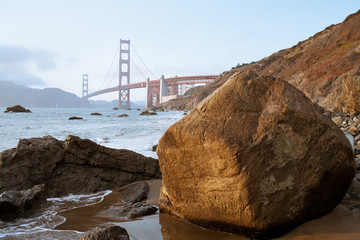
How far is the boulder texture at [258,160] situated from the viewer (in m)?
1.99

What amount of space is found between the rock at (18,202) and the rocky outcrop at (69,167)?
45 centimetres

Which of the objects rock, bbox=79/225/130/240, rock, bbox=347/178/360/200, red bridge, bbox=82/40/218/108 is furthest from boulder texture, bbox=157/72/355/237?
red bridge, bbox=82/40/218/108

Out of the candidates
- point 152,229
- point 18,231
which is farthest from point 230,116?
point 18,231

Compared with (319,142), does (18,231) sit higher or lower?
lower

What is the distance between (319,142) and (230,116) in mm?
651

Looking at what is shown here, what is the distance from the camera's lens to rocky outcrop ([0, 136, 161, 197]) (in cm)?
335

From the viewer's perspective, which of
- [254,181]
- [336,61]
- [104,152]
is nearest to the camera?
[254,181]

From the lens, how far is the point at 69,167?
12.0 feet

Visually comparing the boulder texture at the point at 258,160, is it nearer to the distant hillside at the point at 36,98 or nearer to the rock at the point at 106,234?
the rock at the point at 106,234

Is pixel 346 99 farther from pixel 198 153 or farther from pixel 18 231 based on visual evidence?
pixel 18 231

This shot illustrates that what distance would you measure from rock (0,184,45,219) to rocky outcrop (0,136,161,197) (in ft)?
1.48

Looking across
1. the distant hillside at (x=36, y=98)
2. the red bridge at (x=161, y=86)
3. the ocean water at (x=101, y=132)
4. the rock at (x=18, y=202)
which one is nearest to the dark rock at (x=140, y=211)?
the rock at (x=18, y=202)

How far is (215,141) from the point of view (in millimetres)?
2086

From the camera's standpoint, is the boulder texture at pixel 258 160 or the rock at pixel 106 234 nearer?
the rock at pixel 106 234
